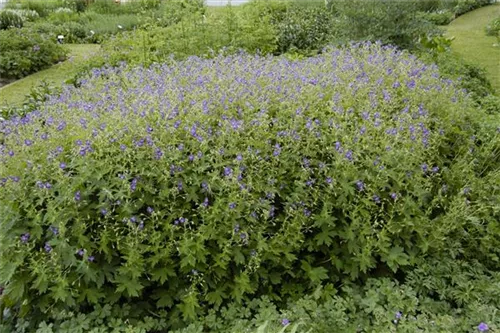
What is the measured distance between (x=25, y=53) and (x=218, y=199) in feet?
21.6

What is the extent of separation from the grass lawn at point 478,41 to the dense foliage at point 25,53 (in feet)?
22.5

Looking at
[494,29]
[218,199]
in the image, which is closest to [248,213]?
[218,199]

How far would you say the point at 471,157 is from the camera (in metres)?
3.68

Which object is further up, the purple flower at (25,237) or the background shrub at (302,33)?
the purple flower at (25,237)

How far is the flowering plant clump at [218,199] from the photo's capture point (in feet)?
8.70

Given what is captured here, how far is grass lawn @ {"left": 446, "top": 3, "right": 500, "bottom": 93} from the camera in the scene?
8211 mm

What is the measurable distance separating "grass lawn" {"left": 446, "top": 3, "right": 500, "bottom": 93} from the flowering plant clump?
4.30 m

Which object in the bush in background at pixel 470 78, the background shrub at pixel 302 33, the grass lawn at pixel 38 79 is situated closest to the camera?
the bush in background at pixel 470 78

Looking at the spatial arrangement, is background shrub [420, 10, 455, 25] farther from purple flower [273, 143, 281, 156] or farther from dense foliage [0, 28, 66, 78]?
purple flower [273, 143, 281, 156]

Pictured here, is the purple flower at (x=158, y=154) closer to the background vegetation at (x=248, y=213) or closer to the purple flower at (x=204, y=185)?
the background vegetation at (x=248, y=213)

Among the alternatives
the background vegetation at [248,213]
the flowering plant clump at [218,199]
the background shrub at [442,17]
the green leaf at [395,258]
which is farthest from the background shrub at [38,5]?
the green leaf at [395,258]

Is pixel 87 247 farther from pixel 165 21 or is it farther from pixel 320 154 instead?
pixel 165 21

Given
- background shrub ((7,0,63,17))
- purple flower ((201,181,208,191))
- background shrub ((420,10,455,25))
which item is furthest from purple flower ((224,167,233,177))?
background shrub ((7,0,63,17))

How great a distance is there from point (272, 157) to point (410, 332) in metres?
1.22
